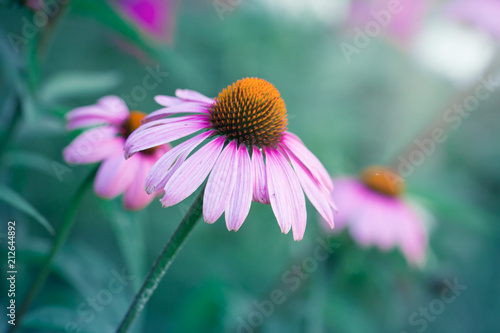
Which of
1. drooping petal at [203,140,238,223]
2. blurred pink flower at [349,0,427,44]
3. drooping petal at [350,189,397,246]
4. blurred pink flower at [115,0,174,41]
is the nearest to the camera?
drooping petal at [203,140,238,223]

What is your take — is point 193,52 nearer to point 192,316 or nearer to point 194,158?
point 192,316

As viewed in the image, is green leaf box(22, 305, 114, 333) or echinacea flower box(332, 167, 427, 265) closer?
green leaf box(22, 305, 114, 333)

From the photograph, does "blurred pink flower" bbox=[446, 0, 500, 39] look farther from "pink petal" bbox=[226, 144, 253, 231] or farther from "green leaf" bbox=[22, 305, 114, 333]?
"green leaf" bbox=[22, 305, 114, 333]

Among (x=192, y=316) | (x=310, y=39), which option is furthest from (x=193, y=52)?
(x=192, y=316)

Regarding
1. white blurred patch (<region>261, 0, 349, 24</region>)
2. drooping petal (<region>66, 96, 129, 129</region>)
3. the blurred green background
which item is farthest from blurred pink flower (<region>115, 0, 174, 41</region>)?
drooping petal (<region>66, 96, 129, 129</region>)

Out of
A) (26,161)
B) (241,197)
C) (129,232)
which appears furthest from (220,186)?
(26,161)

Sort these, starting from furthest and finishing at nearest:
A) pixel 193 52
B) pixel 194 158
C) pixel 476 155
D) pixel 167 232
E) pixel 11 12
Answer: pixel 476 155 < pixel 193 52 < pixel 167 232 < pixel 11 12 < pixel 194 158
